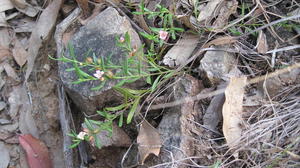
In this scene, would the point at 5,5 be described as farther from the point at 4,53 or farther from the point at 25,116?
the point at 25,116

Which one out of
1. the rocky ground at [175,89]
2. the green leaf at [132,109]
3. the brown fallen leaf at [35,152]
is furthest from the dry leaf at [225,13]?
the brown fallen leaf at [35,152]

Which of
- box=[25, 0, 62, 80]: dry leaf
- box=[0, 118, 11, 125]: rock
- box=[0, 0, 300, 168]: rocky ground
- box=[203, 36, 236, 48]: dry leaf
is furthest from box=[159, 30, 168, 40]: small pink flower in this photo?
box=[0, 118, 11, 125]: rock

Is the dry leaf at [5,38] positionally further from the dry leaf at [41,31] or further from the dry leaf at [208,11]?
the dry leaf at [208,11]

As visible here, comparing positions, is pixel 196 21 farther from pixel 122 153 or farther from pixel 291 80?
pixel 122 153

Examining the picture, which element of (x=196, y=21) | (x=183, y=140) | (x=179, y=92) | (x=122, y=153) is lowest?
(x=122, y=153)

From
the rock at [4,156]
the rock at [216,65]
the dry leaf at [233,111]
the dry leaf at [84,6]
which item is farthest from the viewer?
the rock at [4,156]

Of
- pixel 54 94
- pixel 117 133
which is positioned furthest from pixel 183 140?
pixel 54 94
